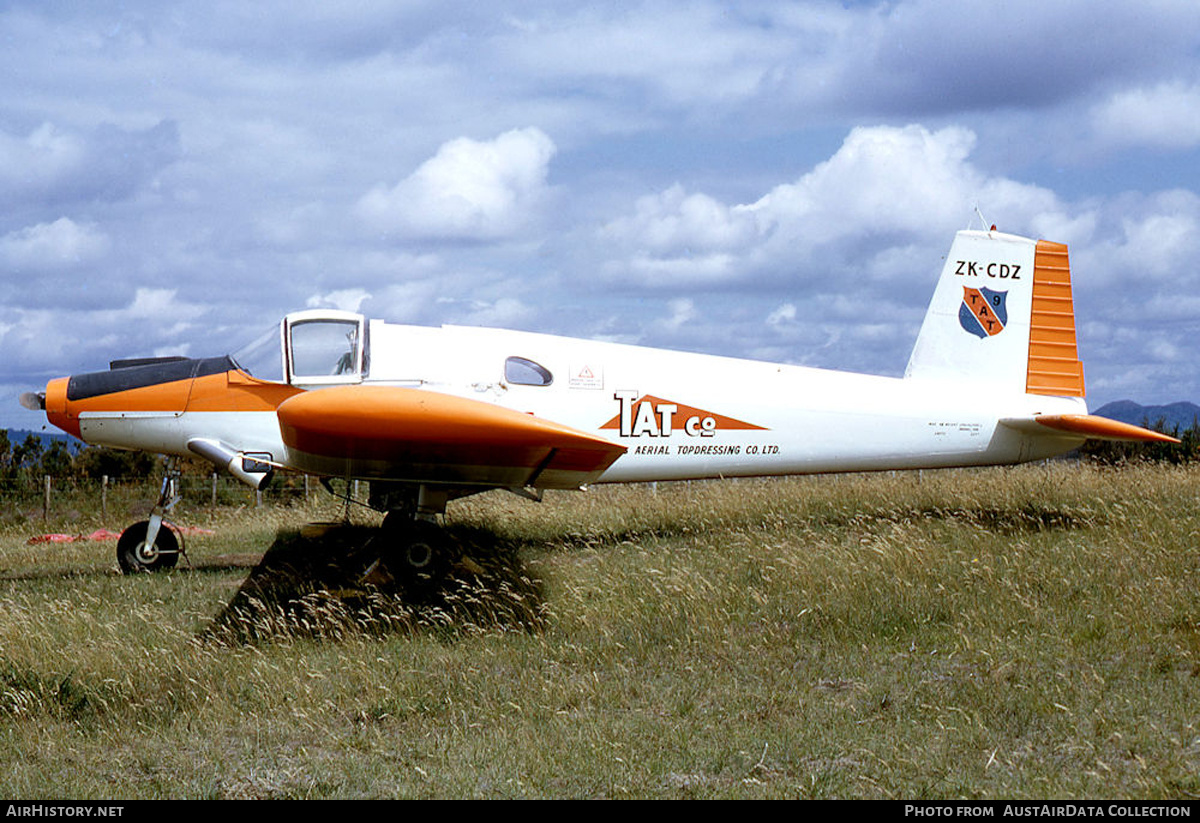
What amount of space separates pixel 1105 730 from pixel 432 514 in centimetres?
591

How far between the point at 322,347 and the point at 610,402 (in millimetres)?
2842

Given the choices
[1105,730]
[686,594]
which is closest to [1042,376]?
[686,594]

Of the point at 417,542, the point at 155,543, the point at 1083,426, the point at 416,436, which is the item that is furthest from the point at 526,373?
the point at 1083,426

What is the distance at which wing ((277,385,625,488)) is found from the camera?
21.3ft

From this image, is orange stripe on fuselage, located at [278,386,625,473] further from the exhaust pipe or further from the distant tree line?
the distant tree line

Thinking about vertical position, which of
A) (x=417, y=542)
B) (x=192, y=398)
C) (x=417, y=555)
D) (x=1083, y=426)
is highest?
(x=1083, y=426)

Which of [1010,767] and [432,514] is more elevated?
[432,514]

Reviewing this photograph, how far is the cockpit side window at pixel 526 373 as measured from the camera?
30.5 ft

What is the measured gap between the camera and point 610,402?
9.70 m

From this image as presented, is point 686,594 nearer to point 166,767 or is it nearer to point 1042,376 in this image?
point 166,767

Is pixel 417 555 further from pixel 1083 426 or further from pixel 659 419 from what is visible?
pixel 1083 426

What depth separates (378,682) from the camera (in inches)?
235

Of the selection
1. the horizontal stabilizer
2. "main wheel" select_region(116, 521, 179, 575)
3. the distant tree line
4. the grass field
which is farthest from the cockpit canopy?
the distant tree line

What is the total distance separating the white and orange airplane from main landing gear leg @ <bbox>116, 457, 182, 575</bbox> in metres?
0.02
